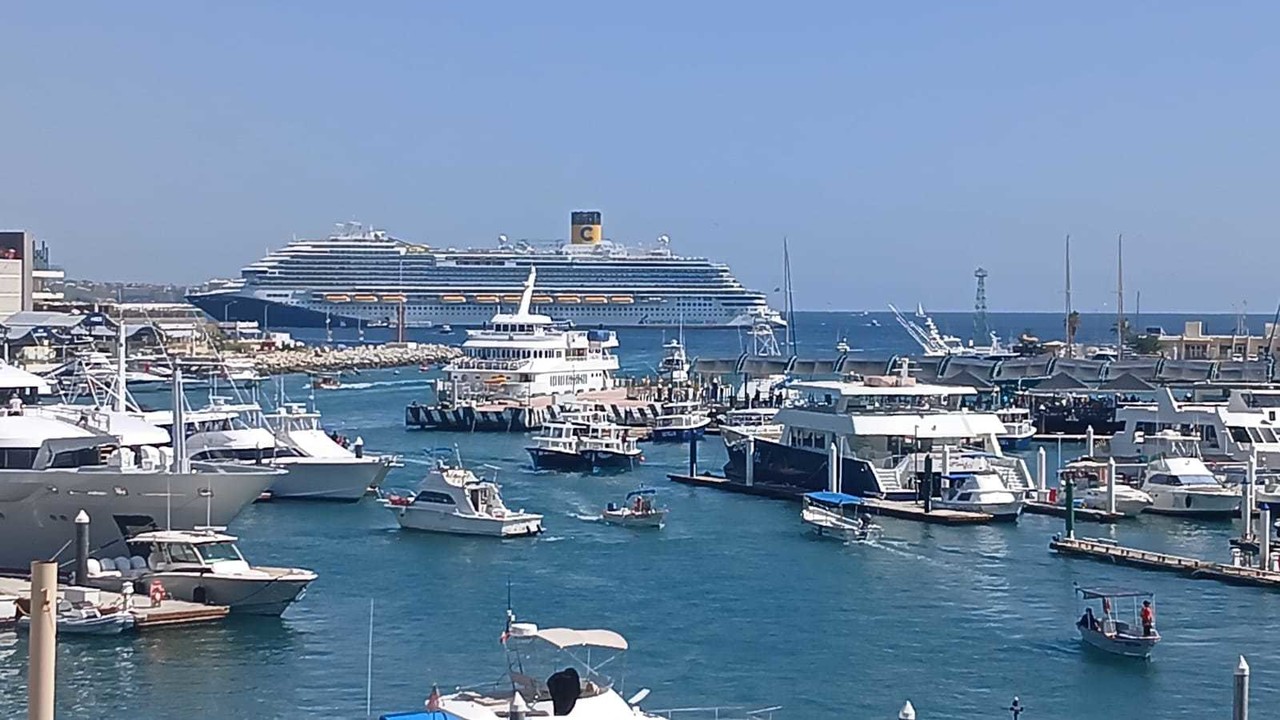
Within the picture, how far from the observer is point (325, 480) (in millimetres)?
34156

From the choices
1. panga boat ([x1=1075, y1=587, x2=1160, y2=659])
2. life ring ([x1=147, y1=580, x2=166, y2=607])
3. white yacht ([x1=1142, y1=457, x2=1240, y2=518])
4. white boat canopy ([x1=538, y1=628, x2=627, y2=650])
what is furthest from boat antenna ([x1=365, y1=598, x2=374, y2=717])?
white yacht ([x1=1142, y1=457, x2=1240, y2=518])

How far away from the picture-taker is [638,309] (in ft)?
415

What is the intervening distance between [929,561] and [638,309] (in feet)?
328

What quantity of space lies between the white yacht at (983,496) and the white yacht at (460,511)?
7.26 m

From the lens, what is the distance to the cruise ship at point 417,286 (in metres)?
123

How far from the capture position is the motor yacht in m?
50.7

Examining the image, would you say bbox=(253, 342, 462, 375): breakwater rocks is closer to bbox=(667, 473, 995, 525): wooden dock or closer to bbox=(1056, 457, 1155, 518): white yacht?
bbox=(667, 473, 995, 525): wooden dock

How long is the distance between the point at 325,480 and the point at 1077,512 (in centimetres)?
1346

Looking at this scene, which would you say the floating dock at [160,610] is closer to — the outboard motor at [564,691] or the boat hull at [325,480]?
the outboard motor at [564,691]

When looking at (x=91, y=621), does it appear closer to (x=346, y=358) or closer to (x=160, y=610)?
(x=160, y=610)

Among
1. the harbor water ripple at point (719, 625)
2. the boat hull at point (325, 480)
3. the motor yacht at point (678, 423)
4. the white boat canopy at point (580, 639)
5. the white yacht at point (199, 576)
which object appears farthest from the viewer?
the motor yacht at point (678, 423)

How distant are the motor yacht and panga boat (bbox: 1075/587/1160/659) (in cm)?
2927

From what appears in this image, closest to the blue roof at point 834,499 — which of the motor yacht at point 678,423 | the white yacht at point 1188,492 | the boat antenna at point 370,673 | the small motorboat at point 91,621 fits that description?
the white yacht at point 1188,492

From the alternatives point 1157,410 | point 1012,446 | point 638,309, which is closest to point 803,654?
point 1157,410
